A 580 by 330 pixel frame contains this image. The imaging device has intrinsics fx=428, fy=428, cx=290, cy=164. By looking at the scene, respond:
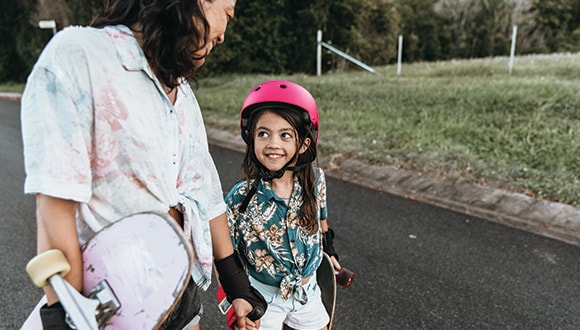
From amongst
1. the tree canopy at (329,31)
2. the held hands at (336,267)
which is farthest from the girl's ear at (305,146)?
the tree canopy at (329,31)

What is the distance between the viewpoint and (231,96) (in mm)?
11617

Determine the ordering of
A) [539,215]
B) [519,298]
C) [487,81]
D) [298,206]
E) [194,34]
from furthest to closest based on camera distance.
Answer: [487,81]
[539,215]
[519,298]
[298,206]
[194,34]

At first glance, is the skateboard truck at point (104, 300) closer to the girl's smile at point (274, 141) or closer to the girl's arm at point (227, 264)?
the girl's arm at point (227, 264)

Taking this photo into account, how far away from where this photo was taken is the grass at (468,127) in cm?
494

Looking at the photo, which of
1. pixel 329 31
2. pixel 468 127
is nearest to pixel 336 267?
pixel 468 127

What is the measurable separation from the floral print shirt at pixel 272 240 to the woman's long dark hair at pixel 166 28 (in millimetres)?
814

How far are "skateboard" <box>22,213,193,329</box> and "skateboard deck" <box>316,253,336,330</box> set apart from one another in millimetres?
1139

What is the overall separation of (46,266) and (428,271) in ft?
9.79

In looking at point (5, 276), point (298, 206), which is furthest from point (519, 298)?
point (5, 276)

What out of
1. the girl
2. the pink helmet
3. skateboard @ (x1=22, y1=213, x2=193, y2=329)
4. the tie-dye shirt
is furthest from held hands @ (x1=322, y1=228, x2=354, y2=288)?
skateboard @ (x1=22, y1=213, x2=193, y2=329)

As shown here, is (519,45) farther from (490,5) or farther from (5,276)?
(5,276)

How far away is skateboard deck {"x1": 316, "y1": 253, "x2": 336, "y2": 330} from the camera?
2010mm

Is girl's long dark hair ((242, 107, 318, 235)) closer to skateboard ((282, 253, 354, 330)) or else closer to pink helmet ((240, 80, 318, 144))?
pink helmet ((240, 80, 318, 144))

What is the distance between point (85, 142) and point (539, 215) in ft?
14.1
